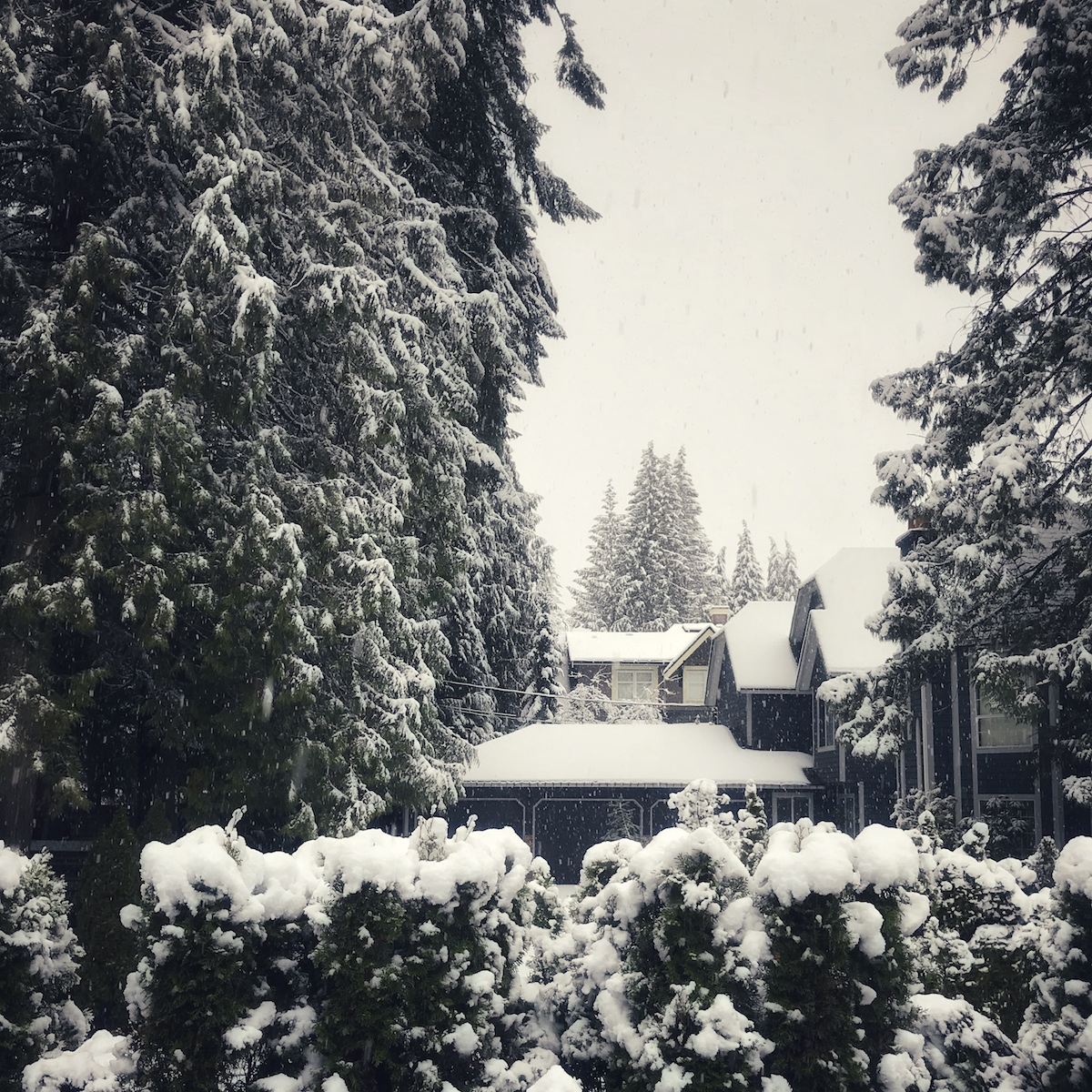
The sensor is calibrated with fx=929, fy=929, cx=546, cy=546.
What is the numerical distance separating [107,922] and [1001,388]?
1147 cm

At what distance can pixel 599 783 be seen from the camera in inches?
878

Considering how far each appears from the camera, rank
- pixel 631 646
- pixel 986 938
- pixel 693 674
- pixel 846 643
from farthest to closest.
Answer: pixel 631 646 → pixel 693 674 → pixel 846 643 → pixel 986 938

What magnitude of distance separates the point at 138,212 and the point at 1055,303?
441 inches

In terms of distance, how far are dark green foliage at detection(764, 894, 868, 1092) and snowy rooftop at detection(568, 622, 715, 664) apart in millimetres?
34580

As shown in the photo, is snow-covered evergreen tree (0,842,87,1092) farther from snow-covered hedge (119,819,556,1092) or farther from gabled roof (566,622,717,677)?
gabled roof (566,622,717,677)

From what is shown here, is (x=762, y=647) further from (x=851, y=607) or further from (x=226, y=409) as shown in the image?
(x=226, y=409)

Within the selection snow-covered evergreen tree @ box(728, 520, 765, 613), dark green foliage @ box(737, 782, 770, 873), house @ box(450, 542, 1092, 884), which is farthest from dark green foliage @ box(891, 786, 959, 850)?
snow-covered evergreen tree @ box(728, 520, 765, 613)

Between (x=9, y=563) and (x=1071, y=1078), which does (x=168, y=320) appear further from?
(x=1071, y=1078)

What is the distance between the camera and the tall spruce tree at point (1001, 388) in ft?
36.3

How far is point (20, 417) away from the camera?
10.1 metres

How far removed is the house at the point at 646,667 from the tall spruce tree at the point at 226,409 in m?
26.1

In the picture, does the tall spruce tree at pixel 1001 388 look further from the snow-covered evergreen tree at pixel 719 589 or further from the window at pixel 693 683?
the snow-covered evergreen tree at pixel 719 589

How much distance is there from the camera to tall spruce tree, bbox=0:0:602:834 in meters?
9.70

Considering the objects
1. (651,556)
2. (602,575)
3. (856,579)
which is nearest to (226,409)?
(856,579)
